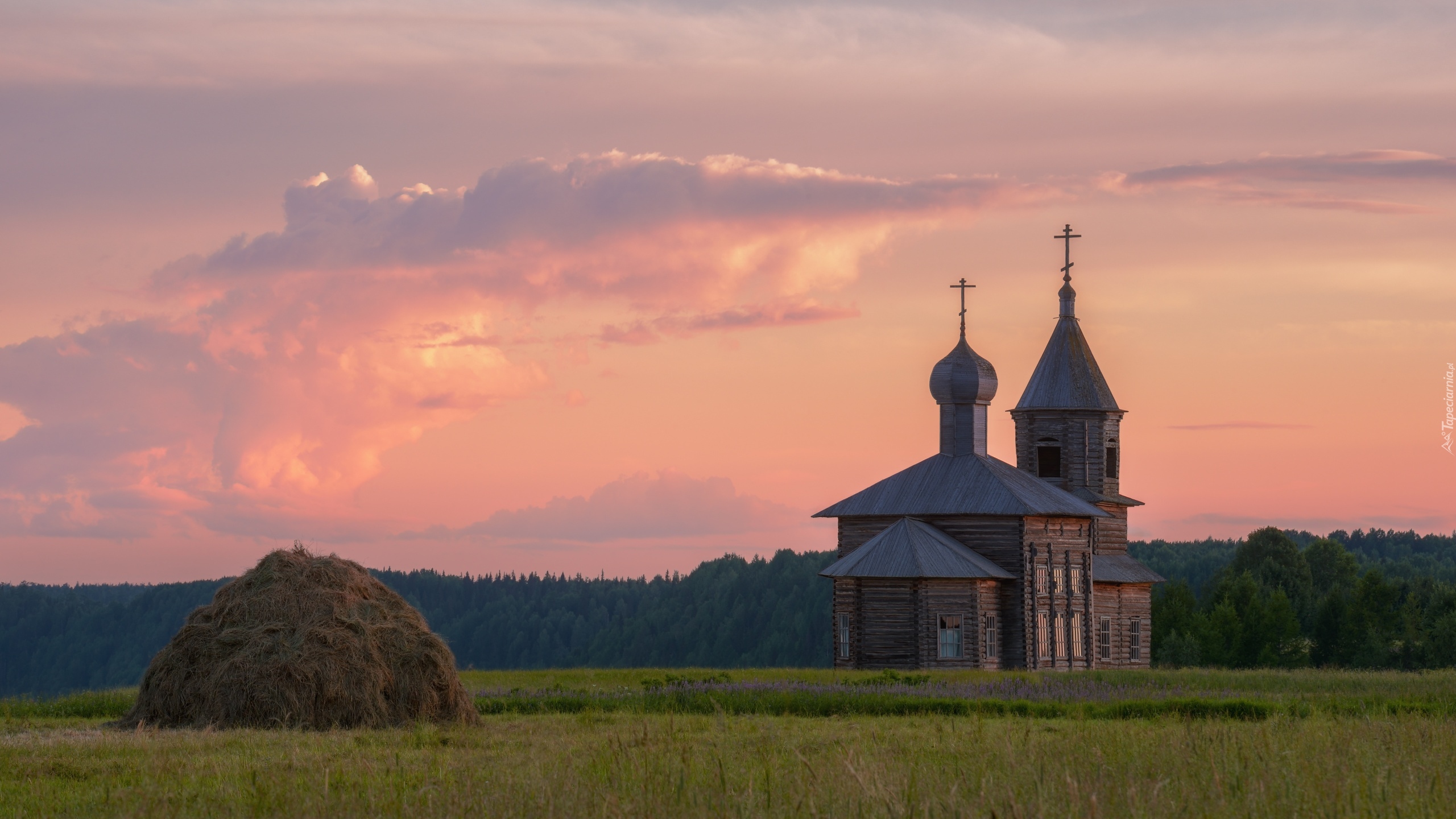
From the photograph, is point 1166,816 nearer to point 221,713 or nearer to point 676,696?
point 221,713

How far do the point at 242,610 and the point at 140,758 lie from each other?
551 cm

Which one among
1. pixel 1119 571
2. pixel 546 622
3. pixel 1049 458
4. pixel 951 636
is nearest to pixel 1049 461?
pixel 1049 458

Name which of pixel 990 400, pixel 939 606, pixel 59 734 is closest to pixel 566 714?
pixel 59 734

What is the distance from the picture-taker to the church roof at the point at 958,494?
48781 millimetres

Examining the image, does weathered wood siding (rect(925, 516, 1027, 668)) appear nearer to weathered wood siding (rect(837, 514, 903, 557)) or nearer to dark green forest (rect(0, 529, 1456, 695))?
weathered wood siding (rect(837, 514, 903, 557))

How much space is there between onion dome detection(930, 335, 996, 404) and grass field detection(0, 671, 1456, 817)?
98.2 ft

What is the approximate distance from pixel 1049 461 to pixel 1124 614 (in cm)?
661

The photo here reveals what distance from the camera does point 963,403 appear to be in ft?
171

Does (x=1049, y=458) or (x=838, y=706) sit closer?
(x=838, y=706)

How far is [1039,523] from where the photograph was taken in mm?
49062

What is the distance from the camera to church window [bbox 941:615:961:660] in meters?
45.8

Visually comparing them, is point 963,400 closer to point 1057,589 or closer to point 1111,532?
point 1057,589

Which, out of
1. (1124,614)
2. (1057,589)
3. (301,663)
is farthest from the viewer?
(1124,614)

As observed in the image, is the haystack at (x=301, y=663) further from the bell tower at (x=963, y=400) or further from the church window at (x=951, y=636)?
the bell tower at (x=963, y=400)
